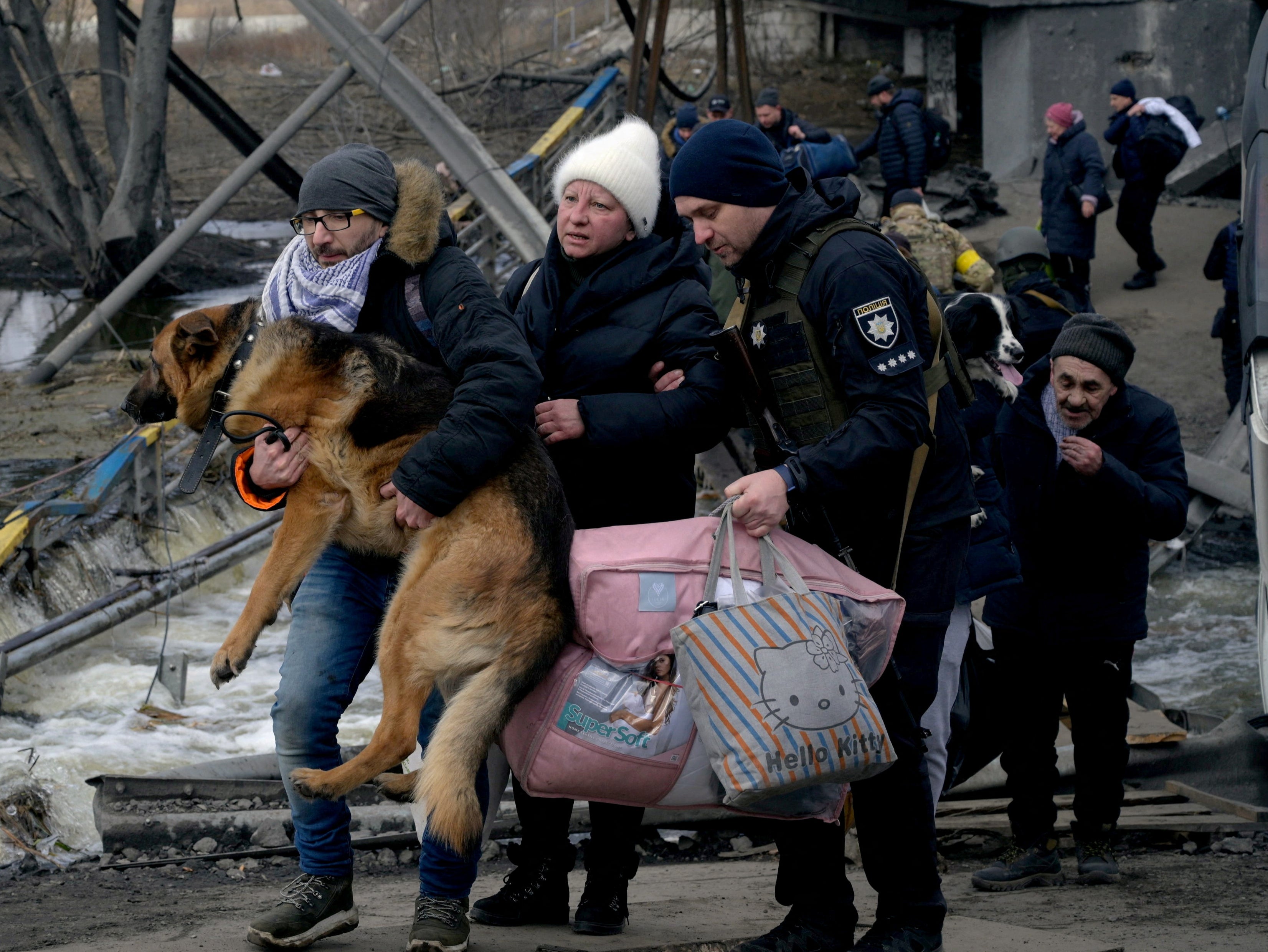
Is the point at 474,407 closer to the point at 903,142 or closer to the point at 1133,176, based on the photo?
the point at 1133,176

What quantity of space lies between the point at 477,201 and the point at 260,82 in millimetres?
15897

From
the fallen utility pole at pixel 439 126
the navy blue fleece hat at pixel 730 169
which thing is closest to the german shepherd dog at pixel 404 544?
the navy blue fleece hat at pixel 730 169

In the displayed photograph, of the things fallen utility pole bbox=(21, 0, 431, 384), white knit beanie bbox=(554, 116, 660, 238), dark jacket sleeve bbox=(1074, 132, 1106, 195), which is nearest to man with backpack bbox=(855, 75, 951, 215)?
dark jacket sleeve bbox=(1074, 132, 1106, 195)

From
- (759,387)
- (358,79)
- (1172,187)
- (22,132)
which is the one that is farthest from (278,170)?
(759,387)

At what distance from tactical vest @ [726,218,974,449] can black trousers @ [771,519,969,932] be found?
1.17 ft

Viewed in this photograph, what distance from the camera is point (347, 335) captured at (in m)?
3.01

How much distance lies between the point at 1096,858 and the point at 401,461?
2826mm

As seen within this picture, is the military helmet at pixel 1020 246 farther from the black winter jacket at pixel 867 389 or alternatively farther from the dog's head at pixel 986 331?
the black winter jacket at pixel 867 389

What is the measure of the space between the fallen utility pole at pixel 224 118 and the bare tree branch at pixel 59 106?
1203 mm

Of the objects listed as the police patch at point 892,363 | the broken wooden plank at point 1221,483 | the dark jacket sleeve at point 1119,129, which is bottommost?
the broken wooden plank at point 1221,483

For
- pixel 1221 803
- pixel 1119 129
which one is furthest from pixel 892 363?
pixel 1119 129

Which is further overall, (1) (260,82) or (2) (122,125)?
(1) (260,82)

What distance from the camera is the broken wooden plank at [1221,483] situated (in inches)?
340

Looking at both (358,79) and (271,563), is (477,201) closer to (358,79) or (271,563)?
(271,563)
